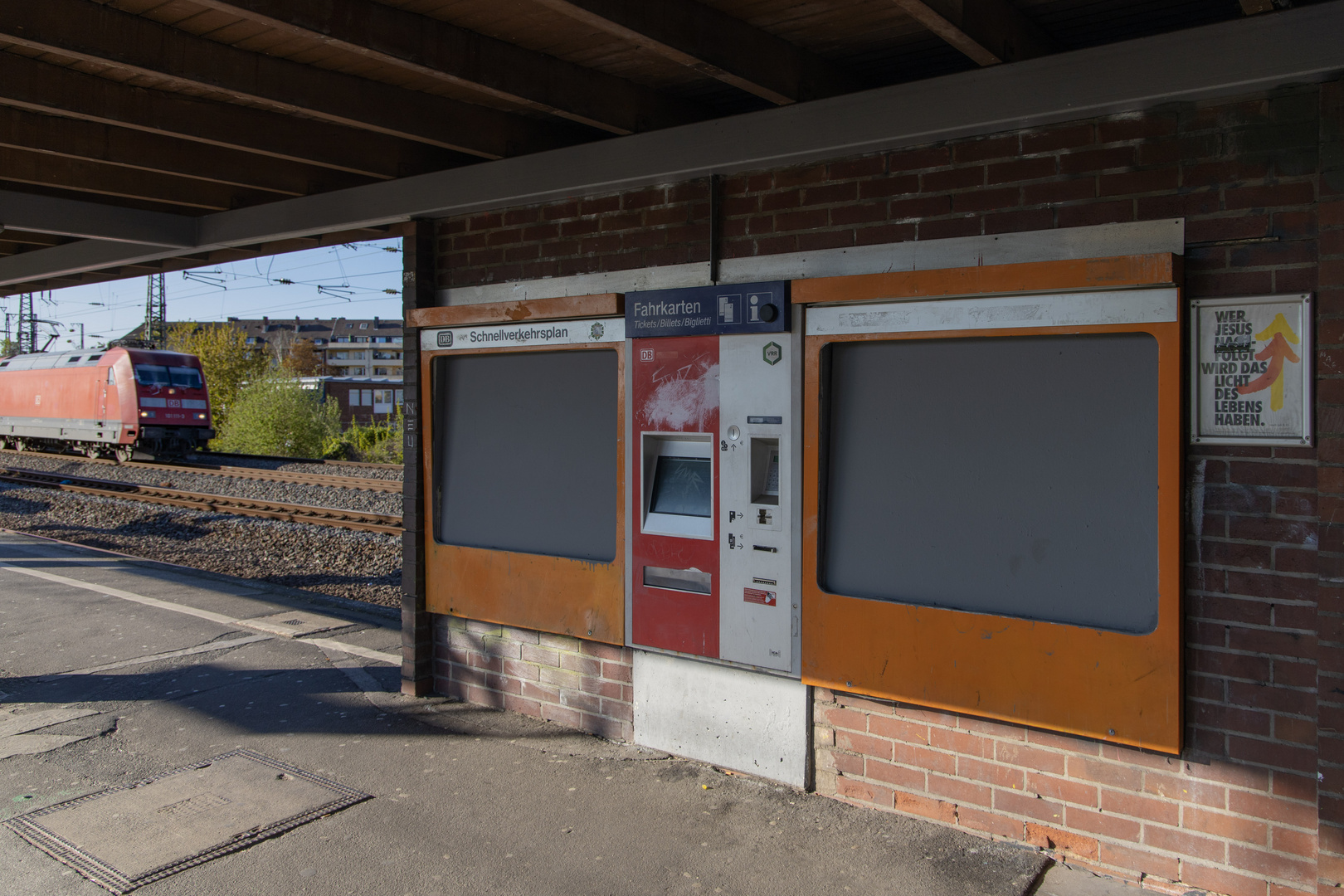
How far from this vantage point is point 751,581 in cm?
437

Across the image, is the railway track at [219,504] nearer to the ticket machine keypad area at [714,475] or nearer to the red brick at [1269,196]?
the ticket machine keypad area at [714,475]

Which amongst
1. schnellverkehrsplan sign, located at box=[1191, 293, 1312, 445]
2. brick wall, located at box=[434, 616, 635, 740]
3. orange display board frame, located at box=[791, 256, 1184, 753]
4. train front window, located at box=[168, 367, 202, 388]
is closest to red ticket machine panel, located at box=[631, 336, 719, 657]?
brick wall, located at box=[434, 616, 635, 740]

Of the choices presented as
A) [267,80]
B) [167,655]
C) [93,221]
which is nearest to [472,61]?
[267,80]

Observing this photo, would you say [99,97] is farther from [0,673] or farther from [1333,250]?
[1333,250]

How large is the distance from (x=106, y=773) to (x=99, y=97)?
3.33 metres

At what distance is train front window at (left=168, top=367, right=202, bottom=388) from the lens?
25.1 m

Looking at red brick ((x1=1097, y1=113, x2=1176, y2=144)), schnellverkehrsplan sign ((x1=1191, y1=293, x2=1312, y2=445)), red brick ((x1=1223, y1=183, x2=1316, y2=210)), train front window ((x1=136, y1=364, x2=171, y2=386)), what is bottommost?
schnellverkehrsplan sign ((x1=1191, y1=293, x2=1312, y2=445))

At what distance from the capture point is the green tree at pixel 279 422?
29.0 m

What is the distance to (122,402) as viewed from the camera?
79.0 ft

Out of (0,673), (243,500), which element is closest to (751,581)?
(0,673)

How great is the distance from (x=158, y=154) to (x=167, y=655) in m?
3.44

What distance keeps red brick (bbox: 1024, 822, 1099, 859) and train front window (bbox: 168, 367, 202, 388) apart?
85.3 ft

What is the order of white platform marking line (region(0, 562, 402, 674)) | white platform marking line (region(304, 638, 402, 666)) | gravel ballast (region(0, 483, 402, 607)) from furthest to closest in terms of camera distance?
gravel ballast (region(0, 483, 402, 607)) < white platform marking line (region(0, 562, 402, 674)) < white platform marking line (region(304, 638, 402, 666))

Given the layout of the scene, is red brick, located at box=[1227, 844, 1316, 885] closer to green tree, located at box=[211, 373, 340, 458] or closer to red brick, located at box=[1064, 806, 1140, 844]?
red brick, located at box=[1064, 806, 1140, 844]
